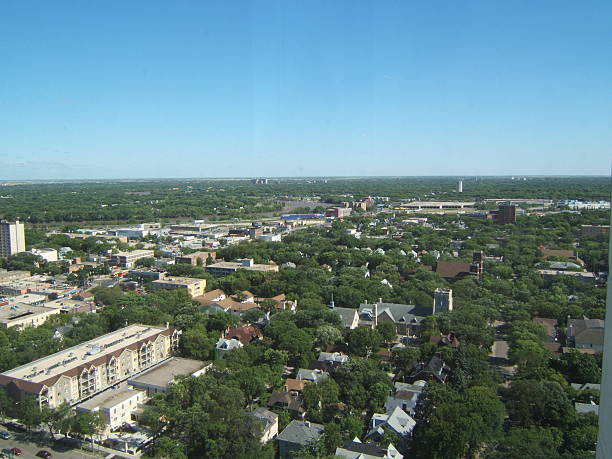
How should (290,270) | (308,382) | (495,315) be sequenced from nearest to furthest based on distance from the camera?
(308,382) < (495,315) < (290,270)

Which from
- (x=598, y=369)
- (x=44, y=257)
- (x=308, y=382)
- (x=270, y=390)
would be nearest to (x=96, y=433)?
Answer: (x=270, y=390)

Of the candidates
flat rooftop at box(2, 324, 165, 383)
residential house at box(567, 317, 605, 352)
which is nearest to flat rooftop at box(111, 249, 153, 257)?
flat rooftop at box(2, 324, 165, 383)

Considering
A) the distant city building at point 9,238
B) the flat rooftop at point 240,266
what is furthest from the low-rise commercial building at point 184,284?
the distant city building at point 9,238

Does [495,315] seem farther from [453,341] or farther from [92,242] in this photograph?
[92,242]

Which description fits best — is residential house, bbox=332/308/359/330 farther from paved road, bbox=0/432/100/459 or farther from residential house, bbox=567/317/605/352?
paved road, bbox=0/432/100/459

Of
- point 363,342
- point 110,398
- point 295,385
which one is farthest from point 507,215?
point 110,398

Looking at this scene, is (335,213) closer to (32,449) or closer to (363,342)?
(363,342)
